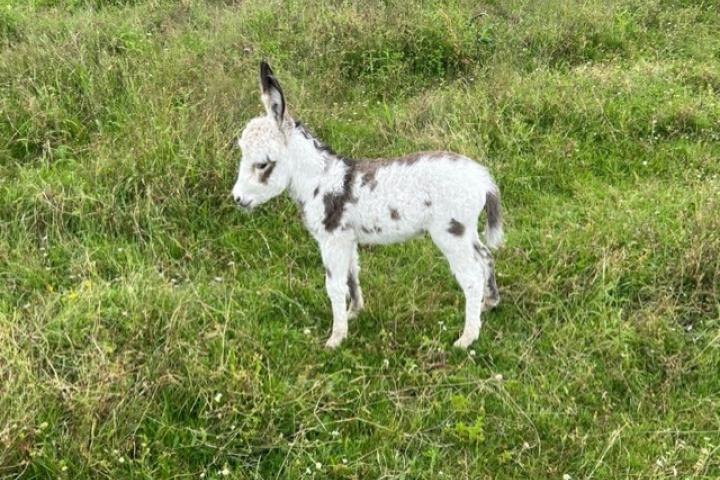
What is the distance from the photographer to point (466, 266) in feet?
14.3

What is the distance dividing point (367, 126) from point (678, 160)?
2.87 m

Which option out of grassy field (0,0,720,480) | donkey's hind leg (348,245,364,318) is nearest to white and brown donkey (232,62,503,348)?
donkey's hind leg (348,245,364,318)

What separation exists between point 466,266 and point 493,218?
15.9 inches

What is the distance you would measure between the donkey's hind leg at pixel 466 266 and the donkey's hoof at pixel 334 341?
0.75 meters

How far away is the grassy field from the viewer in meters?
3.72

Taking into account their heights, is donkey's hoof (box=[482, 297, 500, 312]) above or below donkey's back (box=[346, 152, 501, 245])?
below

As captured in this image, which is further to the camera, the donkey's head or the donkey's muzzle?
the donkey's muzzle

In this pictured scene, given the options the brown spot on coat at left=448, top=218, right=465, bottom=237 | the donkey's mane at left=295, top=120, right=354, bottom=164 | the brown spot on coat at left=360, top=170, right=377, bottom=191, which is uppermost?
the donkey's mane at left=295, top=120, right=354, bottom=164

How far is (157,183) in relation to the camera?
5691 millimetres

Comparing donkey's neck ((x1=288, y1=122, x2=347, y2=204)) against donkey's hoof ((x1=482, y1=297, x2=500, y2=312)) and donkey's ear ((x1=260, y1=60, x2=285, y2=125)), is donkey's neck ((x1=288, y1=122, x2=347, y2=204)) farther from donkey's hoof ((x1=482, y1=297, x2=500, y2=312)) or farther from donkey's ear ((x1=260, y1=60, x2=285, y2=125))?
donkey's hoof ((x1=482, y1=297, x2=500, y2=312))

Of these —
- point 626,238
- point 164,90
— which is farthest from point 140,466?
point 164,90

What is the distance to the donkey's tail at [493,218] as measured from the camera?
446 cm

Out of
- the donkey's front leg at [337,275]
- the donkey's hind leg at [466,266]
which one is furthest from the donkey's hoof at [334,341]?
the donkey's hind leg at [466,266]

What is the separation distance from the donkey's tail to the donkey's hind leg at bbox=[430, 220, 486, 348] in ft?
0.65
